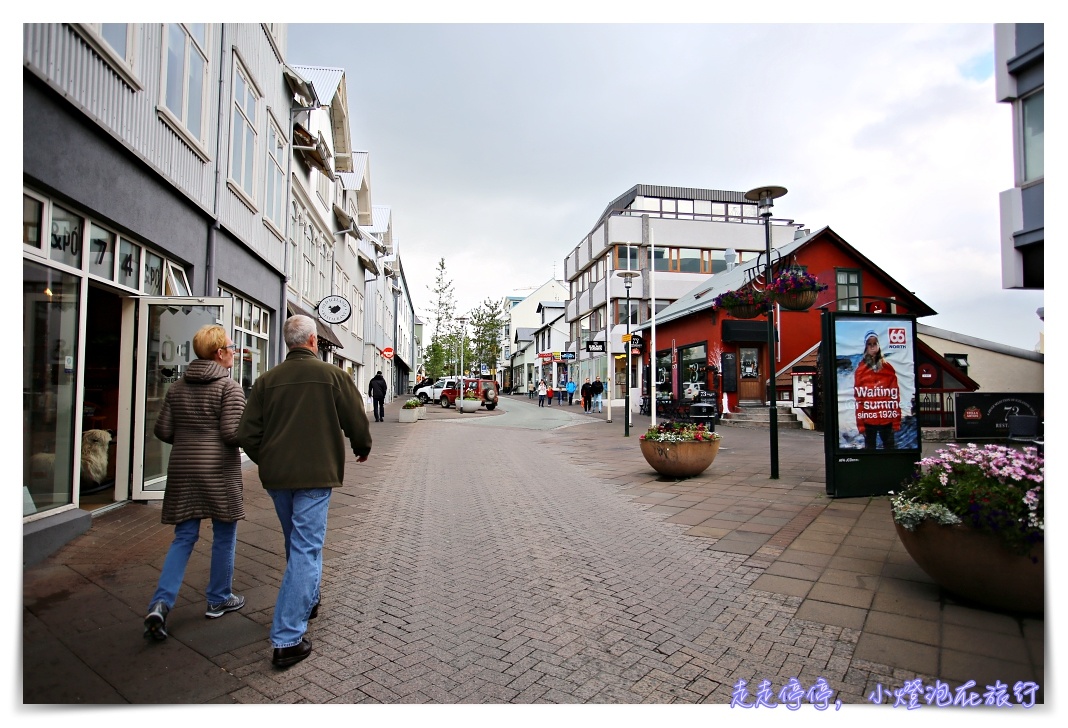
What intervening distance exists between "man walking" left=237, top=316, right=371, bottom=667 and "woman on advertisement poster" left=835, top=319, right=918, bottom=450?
19.0ft

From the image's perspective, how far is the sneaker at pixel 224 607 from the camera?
3826 millimetres

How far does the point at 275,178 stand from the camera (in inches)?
525

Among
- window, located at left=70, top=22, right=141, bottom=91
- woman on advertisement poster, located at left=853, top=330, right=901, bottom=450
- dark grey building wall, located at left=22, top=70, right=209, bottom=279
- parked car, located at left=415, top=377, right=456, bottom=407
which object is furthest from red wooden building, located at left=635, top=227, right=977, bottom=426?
parked car, located at left=415, top=377, right=456, bottom=407

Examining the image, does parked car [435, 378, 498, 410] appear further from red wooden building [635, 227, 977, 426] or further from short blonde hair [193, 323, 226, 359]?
short blonde hair [193, 323, 226, 359]

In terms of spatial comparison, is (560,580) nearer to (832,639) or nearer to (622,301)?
(832,639)

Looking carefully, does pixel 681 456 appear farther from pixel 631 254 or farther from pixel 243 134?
pixel 631 254

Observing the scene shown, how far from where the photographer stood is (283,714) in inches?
109

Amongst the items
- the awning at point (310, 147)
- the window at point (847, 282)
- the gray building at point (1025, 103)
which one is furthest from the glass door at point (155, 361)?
the window at point (847, 282)

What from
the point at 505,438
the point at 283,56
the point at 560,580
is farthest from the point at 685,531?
the point at 283,56

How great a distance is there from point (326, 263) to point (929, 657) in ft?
70.9

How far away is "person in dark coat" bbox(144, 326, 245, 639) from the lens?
3.72 m

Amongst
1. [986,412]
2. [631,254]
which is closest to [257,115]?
[986,412]

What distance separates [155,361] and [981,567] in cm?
786

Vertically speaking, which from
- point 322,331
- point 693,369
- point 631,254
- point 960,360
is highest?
point 631,254
